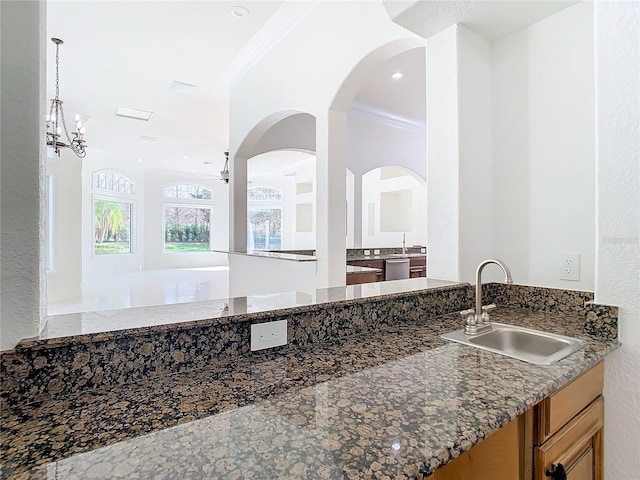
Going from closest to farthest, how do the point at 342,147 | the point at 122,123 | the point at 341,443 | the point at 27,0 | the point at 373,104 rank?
the point at 341,443
the point at 27,0
the point at 342,147
the point at 373,104
the point at 122,123

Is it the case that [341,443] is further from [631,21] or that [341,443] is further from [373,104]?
[373,104]

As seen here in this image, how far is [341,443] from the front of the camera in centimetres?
69

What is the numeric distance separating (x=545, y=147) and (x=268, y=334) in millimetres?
1660

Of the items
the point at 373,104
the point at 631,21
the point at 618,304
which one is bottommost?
the point at 618,304

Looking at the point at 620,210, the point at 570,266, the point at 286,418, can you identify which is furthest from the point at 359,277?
the point at 286,418

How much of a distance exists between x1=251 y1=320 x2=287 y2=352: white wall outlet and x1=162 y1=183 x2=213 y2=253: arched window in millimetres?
11659

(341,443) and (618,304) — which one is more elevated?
(618,304)

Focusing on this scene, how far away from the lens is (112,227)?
34.1ft

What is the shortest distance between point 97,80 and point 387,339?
526 cm

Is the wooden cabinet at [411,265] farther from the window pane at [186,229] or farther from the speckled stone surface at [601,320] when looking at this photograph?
the window pane at [186,229]

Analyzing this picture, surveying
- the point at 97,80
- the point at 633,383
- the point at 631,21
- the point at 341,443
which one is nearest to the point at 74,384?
the point at 341,443

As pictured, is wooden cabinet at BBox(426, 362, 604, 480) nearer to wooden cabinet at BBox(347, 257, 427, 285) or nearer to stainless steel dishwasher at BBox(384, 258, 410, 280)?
wooden cabinet at BBox(347, 257, 427, 285)

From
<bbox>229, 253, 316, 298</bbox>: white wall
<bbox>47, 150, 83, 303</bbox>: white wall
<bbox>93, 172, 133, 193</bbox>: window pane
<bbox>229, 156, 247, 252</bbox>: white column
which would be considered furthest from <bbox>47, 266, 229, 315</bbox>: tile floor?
<bbox>93, 172, 133, 193</bbox>: window pane

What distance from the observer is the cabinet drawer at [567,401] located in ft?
3.34
